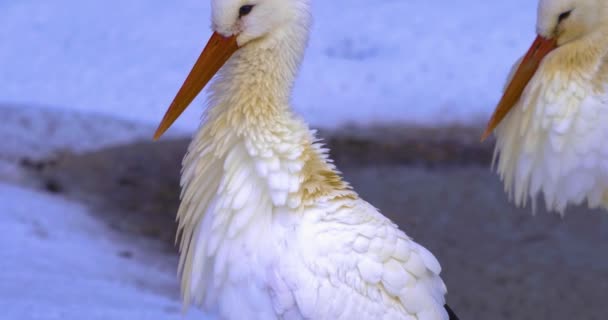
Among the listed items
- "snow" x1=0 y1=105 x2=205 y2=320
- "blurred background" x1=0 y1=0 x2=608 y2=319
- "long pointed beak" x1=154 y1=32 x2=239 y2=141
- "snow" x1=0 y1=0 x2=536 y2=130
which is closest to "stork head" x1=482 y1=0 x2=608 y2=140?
"long pointed beak" x1=154 y1=32 x2=239 y2=141

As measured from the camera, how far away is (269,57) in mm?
4039

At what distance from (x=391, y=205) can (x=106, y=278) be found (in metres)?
2.45

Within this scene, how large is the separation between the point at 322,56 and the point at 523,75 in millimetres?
6530

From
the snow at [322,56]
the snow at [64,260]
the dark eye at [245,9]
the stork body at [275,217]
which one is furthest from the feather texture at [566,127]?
the snow at [322,56]

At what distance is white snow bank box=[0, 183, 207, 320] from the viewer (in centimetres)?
548

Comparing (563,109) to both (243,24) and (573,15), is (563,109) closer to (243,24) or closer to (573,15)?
(573,15)

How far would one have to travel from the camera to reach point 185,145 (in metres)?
9.41

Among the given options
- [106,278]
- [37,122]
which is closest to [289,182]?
[106,278]

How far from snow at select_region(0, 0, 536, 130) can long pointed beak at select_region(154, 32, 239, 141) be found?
5.69 metres

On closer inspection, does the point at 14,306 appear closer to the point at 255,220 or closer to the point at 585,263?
the point at 255,220

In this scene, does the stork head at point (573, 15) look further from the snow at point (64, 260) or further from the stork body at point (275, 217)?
the snow at point (64, 260)

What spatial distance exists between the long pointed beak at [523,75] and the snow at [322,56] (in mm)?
5116

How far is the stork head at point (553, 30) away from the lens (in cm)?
488

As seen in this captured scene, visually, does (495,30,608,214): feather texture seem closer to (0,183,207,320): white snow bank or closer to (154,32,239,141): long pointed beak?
(154,32,239,141): long pointed beak
